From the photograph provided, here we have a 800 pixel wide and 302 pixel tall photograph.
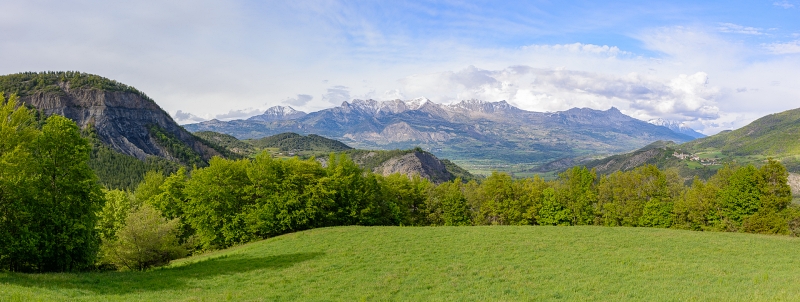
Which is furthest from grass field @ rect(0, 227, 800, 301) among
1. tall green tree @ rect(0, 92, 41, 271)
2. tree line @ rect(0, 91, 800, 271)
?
tree line @ rect(0, 91, 800, 271)

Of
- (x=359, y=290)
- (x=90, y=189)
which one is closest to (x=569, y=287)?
(x=359, y=290)

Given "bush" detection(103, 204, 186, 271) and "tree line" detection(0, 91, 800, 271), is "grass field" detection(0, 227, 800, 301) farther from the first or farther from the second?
"tree line" detection(0, 91, 800, 271)

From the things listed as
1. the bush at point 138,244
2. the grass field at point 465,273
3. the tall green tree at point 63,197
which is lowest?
the grass field at point 465,273

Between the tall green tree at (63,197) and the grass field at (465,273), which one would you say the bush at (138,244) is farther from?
the tall green tree at (63,197)

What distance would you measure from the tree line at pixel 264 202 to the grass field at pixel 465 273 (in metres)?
4.06

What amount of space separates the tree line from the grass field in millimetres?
4062

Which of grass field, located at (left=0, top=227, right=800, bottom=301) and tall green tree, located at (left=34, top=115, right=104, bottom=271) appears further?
tall green tree, located at (left=34, top=115, right=104, bottom=271)

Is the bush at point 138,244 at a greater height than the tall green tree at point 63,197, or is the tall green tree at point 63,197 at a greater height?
the tall green tree at point 63,197

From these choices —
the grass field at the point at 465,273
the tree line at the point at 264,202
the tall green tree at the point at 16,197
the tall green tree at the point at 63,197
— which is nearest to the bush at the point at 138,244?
the tree line at the point at 264,202

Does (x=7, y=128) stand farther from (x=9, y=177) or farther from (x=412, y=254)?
(x=412, y=254)

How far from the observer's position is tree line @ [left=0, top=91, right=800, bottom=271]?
2489 centimetres

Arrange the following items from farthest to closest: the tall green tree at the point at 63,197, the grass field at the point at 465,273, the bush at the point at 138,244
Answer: the bush at the point at 138,244 → the tall green tree at the point at 63,197 → the grass field at the point at 465,273

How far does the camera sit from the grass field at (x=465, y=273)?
20.3 m

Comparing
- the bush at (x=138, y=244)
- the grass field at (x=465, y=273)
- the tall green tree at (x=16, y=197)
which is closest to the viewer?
the grass field at (x=465, y=273)
